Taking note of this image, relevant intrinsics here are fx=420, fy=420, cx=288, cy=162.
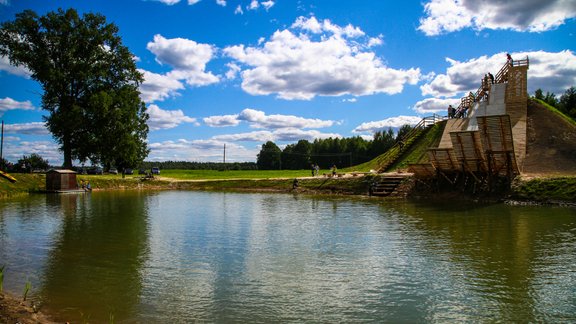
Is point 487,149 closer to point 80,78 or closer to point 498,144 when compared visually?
point 498,144

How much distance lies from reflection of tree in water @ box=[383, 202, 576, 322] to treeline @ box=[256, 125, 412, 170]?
102m

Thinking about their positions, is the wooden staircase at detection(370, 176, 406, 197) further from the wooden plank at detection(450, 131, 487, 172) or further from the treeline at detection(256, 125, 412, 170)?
the treeline at detection(256, 125, 412, 170)

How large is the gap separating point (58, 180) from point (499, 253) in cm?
4679

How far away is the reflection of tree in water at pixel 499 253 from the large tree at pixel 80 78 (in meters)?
42.6

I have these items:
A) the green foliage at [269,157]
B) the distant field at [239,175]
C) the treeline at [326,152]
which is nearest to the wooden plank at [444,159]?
the distant field at [239,175]

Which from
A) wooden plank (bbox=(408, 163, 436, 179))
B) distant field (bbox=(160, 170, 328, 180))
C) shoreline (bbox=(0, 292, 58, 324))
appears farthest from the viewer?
distant field (bbox=(160, 170, 328, 180))

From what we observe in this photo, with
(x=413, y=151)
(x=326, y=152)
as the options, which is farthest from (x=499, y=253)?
(x=326, y=152)

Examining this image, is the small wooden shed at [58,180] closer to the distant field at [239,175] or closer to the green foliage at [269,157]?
the distant field at [239,175]

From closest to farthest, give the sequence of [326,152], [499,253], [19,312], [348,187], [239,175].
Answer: [19,312], [499,253], [348,187], [239,175], [326,152]

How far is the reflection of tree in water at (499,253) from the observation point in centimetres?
1018

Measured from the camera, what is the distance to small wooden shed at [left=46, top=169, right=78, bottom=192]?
47.7 metres

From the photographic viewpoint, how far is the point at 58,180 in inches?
1881

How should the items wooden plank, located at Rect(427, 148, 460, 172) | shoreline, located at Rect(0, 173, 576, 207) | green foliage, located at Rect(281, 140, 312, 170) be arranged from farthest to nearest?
green foliage, located at Rect(281, 140, 312, 170) < wooden plank, located at Rect(427, 148, 460, 172) < shoreline, located at Rect(0, 173, 576, 207)

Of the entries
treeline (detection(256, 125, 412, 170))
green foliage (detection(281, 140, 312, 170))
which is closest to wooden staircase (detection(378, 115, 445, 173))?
treeline (detection(256, 125, 412, 170))
